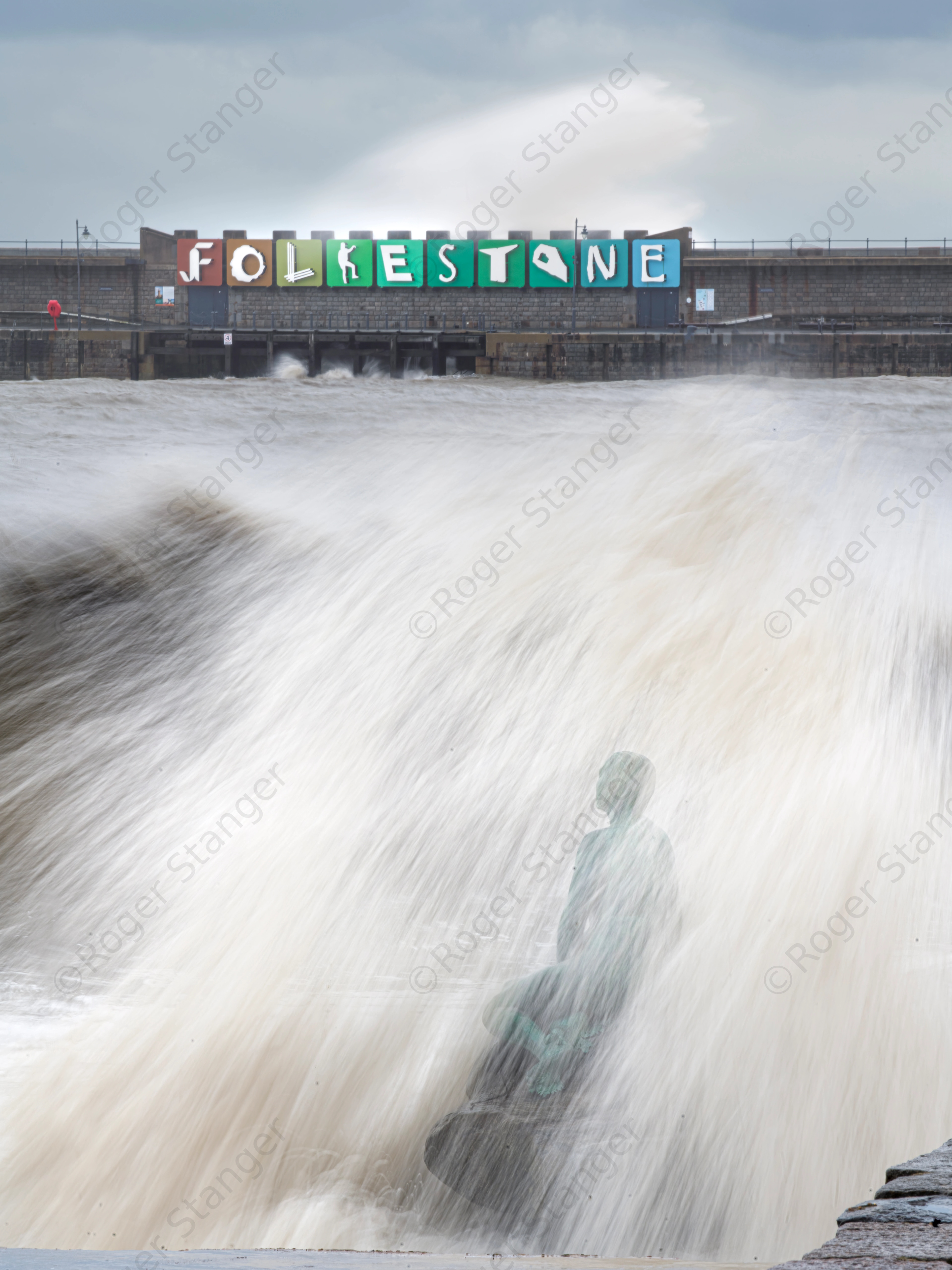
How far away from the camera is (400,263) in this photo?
159 ft

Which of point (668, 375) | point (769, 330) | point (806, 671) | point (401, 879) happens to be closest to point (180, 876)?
point (401, 879)

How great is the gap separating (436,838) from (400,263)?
45158 mm

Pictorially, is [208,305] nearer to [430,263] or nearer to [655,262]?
[430,263]

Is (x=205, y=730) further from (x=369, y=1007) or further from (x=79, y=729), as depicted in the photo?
(x=369, y=1007)

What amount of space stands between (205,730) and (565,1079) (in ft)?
12.7

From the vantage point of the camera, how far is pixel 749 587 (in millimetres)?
8984

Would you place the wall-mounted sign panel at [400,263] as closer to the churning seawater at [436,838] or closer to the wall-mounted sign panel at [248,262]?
the wall-mounted sign panel at [248,262]

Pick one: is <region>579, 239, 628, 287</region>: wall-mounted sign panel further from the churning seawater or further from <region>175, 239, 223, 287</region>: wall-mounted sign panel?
the churning seawater

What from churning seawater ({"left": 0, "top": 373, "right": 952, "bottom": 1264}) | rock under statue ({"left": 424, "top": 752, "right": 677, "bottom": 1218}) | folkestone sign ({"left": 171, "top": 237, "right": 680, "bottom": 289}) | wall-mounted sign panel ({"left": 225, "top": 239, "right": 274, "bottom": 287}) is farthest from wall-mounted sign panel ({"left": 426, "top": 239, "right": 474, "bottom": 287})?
rock under statue ({"left": 424, "top": 752, "right": 677, "bottom": 1218})

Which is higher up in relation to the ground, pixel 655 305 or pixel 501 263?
pixel 501 263

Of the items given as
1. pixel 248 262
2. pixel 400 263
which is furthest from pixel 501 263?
pixel 248 262

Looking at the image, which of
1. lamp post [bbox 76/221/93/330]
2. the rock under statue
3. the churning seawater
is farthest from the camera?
lamp post [bbox 76/221/93/330]

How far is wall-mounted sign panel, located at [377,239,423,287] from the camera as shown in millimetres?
48312

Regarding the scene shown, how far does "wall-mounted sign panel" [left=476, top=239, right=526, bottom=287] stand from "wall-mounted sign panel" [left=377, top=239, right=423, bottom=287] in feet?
7.85
